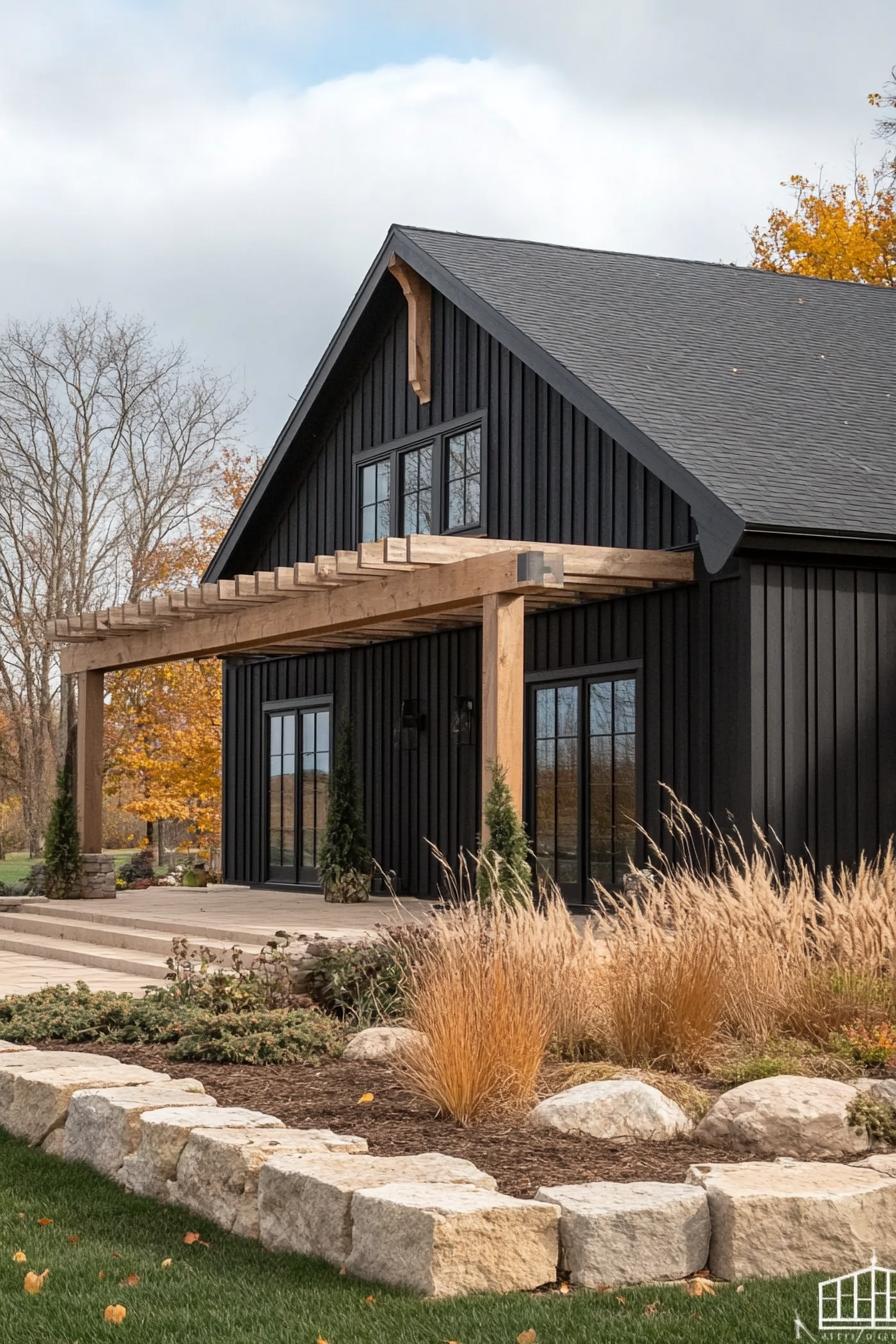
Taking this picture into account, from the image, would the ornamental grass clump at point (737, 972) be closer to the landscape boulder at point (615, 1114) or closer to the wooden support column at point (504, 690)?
the landscape boulder at point (615, 1114)

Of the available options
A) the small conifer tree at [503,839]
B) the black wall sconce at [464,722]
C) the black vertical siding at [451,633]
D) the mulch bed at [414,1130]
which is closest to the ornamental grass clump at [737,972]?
the mulch bed at [414,1130]

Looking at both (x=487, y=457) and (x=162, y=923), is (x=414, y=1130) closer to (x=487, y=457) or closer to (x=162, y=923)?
(x=162, y=923)

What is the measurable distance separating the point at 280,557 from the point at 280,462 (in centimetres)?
122

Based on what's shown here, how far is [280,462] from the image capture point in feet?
59.3

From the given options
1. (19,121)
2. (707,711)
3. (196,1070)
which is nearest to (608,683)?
(707,711)

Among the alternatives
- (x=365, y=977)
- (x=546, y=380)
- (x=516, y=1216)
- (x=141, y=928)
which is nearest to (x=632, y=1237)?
(x=516, y=1216)

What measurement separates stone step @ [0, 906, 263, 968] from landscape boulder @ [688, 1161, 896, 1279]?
21.4 ft

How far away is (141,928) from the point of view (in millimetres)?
13789

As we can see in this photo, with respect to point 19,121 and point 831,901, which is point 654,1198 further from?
point 19,121

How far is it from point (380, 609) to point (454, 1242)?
8.49 meters

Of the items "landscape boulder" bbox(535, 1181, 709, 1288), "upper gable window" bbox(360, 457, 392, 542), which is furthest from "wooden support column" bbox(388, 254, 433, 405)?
"landscape boulder" bbox(535, 1181, 709, 1288)

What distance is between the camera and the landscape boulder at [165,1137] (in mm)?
5433

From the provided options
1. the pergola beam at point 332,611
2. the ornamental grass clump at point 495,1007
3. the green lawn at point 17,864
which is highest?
the pergola beam at point 332,611

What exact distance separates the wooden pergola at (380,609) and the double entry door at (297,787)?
1.02 metres
